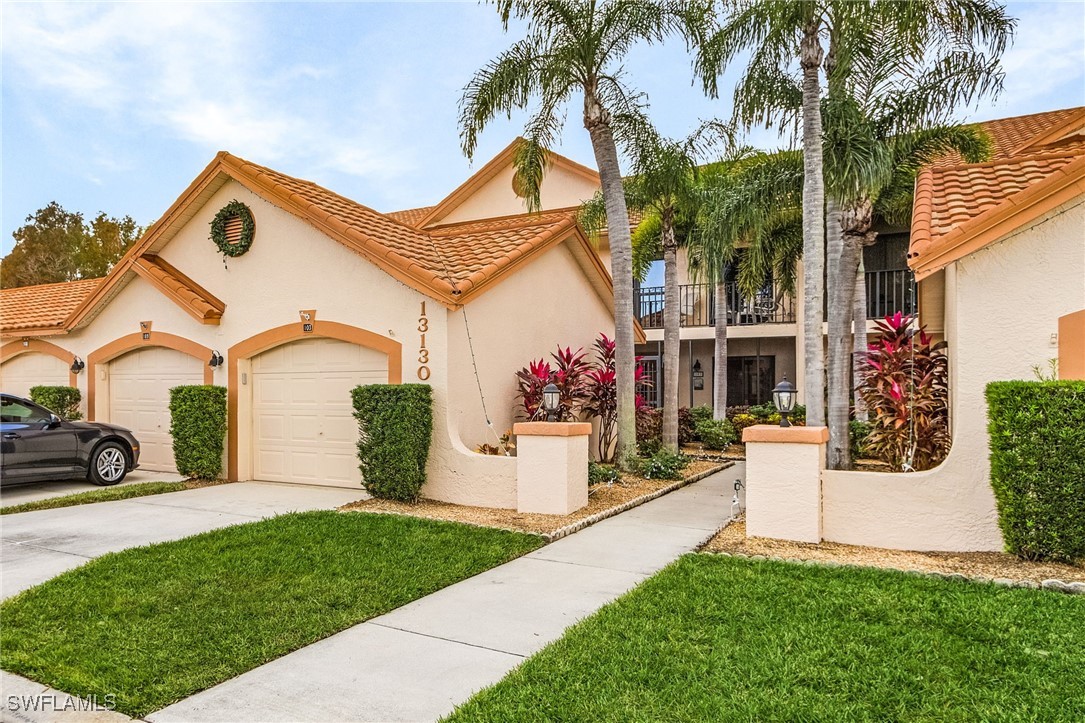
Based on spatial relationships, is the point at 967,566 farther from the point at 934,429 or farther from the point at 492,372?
the point at 492,372

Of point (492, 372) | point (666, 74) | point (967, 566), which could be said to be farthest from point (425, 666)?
point (666, 74)

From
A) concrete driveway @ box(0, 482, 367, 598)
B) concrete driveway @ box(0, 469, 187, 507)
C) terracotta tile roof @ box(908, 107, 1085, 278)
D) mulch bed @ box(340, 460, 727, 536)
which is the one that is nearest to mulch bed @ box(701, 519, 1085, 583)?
mulch bed @ box(340, 460, 727, 536)

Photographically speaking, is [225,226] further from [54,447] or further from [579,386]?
[579,386]

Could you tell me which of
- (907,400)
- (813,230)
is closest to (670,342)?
(813,230)

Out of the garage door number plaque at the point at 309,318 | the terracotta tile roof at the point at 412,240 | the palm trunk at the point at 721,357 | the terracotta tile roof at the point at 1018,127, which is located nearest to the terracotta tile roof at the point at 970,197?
the terracotta tile roof at the point at 412,240

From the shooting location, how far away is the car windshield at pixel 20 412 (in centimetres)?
1013

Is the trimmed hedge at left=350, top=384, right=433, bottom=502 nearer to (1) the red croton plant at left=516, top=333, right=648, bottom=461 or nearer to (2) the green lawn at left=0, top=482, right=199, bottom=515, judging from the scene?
(1) the red croton plant at left=516, top=333, right=648, bottom=461

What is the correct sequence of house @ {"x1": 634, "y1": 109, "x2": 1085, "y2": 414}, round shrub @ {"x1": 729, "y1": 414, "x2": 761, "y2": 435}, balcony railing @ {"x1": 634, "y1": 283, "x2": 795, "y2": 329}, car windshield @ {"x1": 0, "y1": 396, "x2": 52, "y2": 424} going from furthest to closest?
balcony railing @ {"x1": 634, "y1": 283, "x2": 795, "y2": 329} → round shrub @ {"x1": 729, "y1": 414, "x2": 761, "y2": 435} → house @ {"x1": 634, "y1": 109, "x2": 1085, "y2": 414} → car windshield @ {"x1": 0, "y1": 396, "x2": 52, "y2": 424}

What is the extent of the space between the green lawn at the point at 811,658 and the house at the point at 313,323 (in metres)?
4.38

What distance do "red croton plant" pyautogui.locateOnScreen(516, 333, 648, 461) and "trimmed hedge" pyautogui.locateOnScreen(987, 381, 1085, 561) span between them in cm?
560

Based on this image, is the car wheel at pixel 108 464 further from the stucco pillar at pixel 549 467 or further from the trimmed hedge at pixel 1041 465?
the trimmed hedge at pixel 1041 465

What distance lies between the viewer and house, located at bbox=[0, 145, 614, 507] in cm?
962

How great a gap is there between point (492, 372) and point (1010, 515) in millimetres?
7075

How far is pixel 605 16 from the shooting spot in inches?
398
